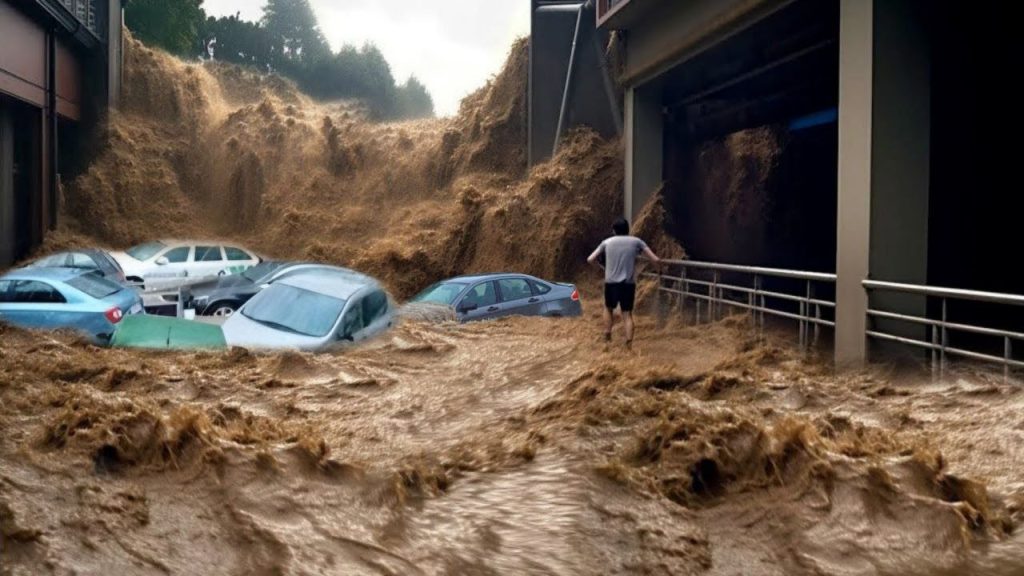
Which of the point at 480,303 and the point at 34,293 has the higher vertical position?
the point at 34,293

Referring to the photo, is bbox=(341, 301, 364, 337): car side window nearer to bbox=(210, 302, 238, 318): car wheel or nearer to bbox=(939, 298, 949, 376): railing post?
bbox=(210, 302, 238, 318): car wheel

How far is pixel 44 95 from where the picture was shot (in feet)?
68.3

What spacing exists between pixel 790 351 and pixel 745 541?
16.5 ft

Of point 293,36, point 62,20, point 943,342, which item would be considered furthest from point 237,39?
point 943,342

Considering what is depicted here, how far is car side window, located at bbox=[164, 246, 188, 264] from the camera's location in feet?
61.2

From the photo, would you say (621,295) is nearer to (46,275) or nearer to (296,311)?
(296,311)

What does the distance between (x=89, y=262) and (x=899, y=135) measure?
13.6 meters

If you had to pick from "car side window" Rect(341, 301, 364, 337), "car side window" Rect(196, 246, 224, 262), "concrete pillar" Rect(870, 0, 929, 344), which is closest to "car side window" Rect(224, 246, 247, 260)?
"car side window" Rect(196, 246, 224, 262)

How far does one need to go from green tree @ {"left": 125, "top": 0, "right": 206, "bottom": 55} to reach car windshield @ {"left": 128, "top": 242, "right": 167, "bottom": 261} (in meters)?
13.7

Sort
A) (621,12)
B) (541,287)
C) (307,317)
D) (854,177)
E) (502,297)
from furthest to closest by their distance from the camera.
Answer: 1. (621,12)
2. (541,287)
3. (502,297)
4. (307,317)
5. (854,177)

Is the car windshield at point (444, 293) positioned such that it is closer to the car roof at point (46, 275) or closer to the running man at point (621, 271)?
the running man at point (621, 271)

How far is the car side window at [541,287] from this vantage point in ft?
46.6

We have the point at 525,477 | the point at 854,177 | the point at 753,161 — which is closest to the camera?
the point at 525,477

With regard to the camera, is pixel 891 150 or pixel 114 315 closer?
pixel 891 150
